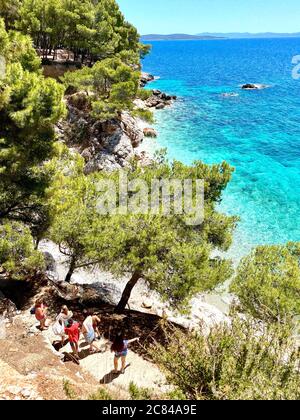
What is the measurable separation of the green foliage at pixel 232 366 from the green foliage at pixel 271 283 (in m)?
5.25

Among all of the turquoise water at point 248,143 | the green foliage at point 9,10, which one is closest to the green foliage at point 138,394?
the turquoise water at point 248,143

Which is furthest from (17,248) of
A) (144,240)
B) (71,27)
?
(71,27)

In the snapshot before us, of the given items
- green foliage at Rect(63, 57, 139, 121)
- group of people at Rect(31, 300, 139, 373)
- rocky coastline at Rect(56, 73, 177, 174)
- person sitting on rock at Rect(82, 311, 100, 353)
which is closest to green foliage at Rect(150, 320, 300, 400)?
group of people at Rect(31, 300, 139, 373)

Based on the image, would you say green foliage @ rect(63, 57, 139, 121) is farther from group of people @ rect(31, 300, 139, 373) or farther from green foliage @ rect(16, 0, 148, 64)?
group of people @ rect(31, 300, 139, 373)

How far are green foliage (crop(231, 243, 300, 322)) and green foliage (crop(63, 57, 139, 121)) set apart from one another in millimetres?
25207

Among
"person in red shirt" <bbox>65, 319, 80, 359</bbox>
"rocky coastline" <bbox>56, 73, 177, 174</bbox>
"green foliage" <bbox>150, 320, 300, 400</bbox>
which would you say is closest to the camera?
"green foliage" <bbox>150, 320, 300, 400</bbox>

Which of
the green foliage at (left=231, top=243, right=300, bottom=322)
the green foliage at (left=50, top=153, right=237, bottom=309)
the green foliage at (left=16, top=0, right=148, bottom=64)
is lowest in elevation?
the green foliage at (left=231, top=243, right=300, bottom=322)

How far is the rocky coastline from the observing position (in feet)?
113

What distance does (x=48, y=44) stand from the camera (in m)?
52.9

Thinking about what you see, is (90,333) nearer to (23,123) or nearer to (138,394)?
(138,394)

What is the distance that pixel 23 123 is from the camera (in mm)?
11789

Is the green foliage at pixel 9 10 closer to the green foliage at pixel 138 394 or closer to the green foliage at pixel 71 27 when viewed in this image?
the green foliage at pixel 71 27

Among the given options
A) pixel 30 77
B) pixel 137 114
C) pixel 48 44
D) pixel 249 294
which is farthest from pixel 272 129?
pixel 30 77

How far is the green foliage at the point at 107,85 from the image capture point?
3631cm
